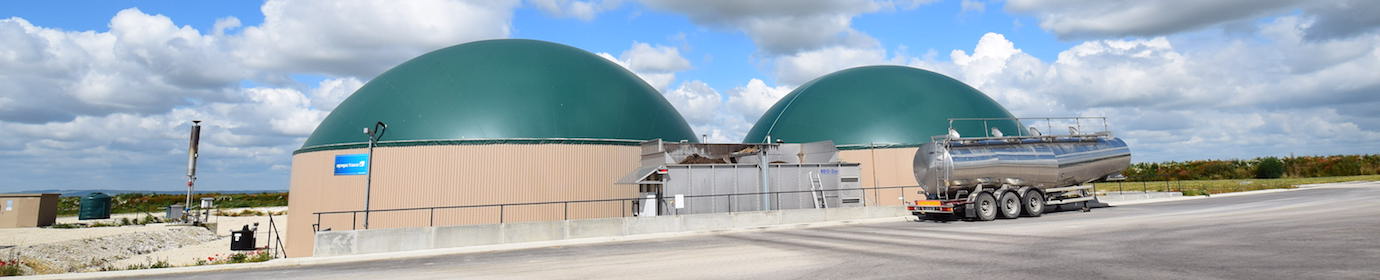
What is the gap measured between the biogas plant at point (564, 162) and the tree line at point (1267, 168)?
5608cm

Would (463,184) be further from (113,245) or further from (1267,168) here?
(1267,168)

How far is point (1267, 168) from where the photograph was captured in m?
62.5

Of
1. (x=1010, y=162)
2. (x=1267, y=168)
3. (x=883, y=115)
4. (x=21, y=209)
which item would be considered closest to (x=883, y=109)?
(x=883, y=115)

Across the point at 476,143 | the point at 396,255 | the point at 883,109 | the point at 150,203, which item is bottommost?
the point at 396,255

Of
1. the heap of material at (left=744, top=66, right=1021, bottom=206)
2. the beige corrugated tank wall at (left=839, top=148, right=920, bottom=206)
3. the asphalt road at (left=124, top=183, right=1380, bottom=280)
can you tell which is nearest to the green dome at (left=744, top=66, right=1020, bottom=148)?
the heap of material at (left=744, top=66, right=1021, bottom=206)

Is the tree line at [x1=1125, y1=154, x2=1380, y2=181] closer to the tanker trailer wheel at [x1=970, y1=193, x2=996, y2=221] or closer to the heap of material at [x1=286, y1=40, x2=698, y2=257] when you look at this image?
the tanker trailer wheel at [x1=970, y1=193, x2=996, y2=221]

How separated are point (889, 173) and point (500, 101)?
19.4 m

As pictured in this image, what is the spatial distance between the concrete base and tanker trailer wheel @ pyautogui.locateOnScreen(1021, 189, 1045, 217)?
14.5 feet

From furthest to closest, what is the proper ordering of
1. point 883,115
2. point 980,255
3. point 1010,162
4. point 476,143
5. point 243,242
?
point 883,115 → point 243,242 → point 476,143 → point 1010,162 → point 980,255

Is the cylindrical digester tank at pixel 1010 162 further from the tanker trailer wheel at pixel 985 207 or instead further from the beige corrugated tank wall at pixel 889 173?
the beige corrugated tank wall at pixel 889 173

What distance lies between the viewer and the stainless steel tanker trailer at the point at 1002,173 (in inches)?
Answer: 884

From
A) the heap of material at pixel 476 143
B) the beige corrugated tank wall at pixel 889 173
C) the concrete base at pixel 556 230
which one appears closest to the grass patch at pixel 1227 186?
the beige corrugated tank wall at pixel 889 173

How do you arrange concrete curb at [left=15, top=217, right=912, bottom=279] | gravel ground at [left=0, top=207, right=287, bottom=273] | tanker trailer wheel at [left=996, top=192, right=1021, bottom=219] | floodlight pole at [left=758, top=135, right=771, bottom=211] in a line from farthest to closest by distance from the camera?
1. gravel ground at [left=0, top=207, right=287, bottom=273]
2. floodlight pole at [left=758, top=135, right=771, bottom=211]
3. tanker trailer wheel at [left=996, top=192, right=1021, bottom=219]
4. concrete curb at [left=15, top=217, right=912, bottom=279]

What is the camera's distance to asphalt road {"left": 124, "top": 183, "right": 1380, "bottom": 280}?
986 cm
